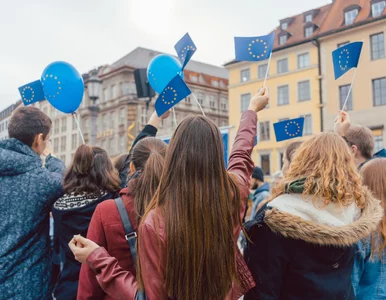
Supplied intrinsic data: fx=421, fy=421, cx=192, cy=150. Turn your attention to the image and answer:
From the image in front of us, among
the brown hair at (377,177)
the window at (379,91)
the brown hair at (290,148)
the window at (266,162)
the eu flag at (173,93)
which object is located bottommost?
the window at (266,162)

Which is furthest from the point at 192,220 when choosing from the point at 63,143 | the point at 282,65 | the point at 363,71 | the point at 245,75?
the point at 63,143

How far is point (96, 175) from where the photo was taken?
3057mm

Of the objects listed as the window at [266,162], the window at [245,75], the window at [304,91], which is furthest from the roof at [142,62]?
the window at [304,91]

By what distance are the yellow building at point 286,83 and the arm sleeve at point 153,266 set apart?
29.8 metres

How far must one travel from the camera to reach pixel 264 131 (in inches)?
1337

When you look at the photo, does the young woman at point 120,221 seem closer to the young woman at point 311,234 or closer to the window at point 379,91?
the young woman at point 311,234

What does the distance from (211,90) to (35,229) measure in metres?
49.2

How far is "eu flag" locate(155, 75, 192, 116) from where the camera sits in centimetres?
312

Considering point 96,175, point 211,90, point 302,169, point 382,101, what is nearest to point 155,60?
point 96,175

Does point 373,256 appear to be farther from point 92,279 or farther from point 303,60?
point 303,60

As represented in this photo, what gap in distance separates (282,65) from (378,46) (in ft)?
25.2

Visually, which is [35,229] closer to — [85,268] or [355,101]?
[85,268]

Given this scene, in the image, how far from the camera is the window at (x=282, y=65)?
33.1 meters

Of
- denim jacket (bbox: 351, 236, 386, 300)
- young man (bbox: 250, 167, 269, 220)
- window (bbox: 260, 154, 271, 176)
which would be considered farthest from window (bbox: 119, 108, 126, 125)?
denim jacket (bbox: 351, 236, 386, 300)
